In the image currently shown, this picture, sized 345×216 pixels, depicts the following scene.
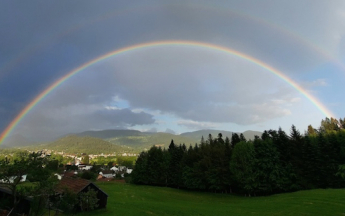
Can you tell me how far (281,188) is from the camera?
5194 cm

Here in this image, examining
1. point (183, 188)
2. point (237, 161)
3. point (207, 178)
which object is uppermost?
point (237, 161)

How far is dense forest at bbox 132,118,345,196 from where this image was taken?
49969mm

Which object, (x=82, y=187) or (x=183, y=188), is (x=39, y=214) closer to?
(x=82, y=187)

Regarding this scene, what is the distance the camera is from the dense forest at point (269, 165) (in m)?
50.0

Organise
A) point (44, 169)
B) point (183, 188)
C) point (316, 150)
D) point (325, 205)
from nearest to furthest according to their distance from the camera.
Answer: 1. point (44, 169)
2. point (325, 205)
3. point (316, 150)
4. point (183, 188)

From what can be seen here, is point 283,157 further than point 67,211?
Yes

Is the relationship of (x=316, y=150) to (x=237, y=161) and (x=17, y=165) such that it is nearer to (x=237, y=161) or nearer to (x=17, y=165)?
(x=237, y=161)

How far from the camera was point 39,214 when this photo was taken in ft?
85.2

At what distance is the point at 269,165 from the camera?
5422 cm

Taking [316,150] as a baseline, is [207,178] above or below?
below

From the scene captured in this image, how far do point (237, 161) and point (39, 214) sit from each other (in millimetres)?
47160

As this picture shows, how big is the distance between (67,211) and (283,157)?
5065 cm

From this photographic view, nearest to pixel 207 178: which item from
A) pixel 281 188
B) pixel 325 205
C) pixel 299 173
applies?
pixel 281 188

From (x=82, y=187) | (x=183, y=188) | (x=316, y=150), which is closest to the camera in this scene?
(x=82, y=187)
